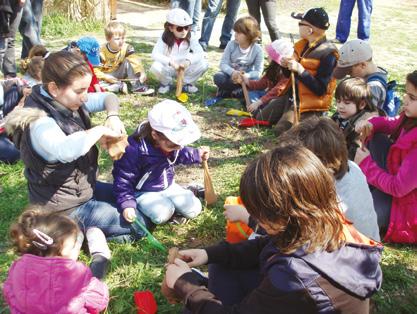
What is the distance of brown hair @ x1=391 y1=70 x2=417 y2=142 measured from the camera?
2738mm

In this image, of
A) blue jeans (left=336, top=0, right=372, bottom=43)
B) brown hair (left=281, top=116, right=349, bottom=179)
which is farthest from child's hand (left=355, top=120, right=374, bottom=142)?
blue jeans (left=336, top=0, right=372, bottom=43)

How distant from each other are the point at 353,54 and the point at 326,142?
6.27ft

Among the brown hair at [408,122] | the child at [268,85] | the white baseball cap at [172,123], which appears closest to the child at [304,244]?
the white baseball cap at [172,123]

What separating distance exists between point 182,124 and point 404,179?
1.31 metres

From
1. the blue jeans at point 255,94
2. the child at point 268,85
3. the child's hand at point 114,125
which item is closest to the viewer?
the child's hand at point 114,125

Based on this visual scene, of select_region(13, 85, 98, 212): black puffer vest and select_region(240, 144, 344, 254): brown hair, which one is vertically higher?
select_region(240, 144, 344, 254): brown hair

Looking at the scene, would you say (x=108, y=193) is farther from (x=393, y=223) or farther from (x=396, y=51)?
(x=396, y=51)

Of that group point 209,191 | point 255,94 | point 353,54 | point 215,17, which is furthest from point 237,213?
point 215,17

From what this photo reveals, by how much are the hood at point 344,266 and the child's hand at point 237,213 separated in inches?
33.9

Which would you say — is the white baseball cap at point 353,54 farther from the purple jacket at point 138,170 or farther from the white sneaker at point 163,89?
the white sneaker at point 163,89

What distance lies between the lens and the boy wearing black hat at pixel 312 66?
4125mm

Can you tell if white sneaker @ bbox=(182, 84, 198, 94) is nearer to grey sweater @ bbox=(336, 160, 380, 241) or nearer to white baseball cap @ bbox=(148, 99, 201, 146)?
white baseball cap @ bbox=(148, 99, 201, 146)

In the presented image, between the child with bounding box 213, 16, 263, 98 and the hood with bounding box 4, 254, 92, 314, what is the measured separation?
341 centimetres

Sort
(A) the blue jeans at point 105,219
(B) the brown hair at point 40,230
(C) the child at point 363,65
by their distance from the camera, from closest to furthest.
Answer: (B) the brown hair at point 40,230 → (A) the blue jeans at point 105,219 → (C) the child at point 363,65
